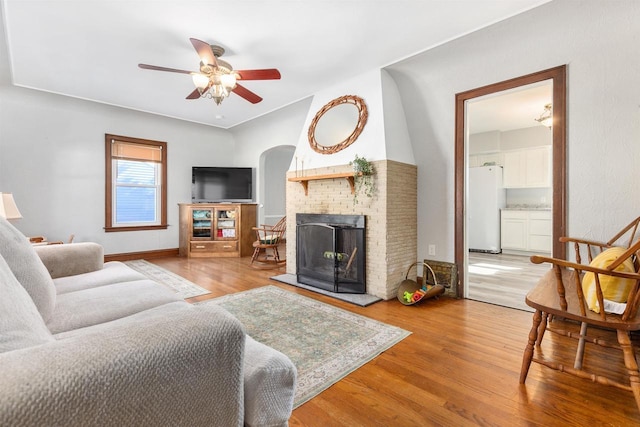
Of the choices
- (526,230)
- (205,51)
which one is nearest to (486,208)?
(526,230)

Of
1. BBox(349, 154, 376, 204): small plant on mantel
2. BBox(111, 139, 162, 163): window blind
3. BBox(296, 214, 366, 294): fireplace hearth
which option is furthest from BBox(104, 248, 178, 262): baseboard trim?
BBox(349, 154, 376, 204): small plant on mantel

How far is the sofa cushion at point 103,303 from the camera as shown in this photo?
1357 millimetres

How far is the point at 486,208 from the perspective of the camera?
240 inches

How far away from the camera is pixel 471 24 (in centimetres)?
262

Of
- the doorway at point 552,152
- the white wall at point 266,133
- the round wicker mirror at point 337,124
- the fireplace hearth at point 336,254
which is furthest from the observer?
the white wall at point 266,133

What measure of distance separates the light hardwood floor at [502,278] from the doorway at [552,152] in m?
0.36

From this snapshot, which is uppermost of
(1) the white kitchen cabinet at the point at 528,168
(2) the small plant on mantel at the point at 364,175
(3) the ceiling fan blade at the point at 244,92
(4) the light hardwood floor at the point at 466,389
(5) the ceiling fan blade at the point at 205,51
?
(5) the ceiling fan blade at the point at 205,51

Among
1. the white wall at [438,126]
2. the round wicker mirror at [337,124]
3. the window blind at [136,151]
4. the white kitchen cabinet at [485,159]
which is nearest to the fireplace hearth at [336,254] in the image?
the white wall at [438,126]

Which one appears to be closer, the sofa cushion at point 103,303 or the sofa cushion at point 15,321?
the sofa cushion at point 15,321

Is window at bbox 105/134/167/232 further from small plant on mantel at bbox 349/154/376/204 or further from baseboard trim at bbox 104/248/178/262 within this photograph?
small plant on mantel at bbox 349/154/376/204

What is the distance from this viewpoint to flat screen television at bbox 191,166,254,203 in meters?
6.08

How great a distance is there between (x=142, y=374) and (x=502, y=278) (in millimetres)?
4451

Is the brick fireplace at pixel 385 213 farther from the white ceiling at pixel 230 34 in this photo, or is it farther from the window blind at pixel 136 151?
the window blind at pixel 136 151

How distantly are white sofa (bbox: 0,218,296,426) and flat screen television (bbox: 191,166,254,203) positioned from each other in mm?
5289
